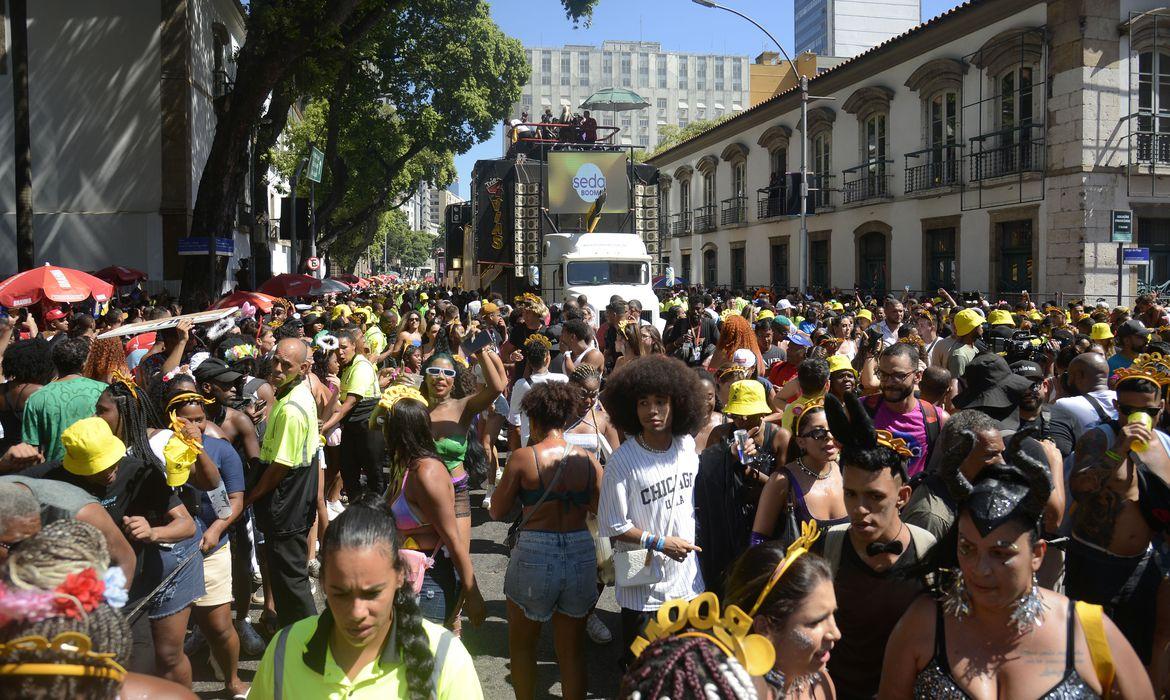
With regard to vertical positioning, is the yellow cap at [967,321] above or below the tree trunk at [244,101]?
below

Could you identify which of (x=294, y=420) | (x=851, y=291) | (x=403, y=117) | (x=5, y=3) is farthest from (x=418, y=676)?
(x=403, y=117)

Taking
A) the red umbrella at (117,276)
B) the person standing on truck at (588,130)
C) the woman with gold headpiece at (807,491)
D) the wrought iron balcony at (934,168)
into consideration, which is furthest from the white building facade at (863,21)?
the woman with gold headpiece at (807,491)

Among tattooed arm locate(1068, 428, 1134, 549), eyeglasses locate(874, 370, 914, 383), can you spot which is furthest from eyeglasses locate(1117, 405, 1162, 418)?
eyeglasses locate(874, 370, 914, 383)

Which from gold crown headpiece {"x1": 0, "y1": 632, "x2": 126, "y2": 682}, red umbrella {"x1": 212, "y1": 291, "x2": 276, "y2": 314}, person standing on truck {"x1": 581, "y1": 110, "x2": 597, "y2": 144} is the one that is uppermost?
person standing on truck {"x1": 581, "y1": 110, "x2": 597, "y2": 144}

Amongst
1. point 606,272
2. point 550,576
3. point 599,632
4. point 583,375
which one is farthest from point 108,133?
point 550,576

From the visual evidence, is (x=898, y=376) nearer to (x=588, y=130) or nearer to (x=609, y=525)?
(x=609, y=525)

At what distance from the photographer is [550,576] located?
4484 mm

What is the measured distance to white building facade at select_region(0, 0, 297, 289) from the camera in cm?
2247

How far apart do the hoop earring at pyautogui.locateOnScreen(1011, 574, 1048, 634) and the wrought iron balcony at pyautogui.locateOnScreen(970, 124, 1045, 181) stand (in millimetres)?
21142

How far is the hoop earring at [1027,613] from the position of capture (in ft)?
8.63

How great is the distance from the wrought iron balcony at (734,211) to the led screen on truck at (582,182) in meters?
17.0

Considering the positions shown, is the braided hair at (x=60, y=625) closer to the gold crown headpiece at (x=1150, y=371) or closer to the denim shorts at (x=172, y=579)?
the denim shorts at (x=172, y=579)

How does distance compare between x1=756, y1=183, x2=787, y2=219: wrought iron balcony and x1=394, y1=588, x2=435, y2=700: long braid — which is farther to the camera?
x1=756, y1=183, x2=787, y2=219: wrought iron balcony

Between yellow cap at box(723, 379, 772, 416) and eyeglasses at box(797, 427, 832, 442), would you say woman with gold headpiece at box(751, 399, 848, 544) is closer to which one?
eyeglasses at box(797, 427, 832, 442)
